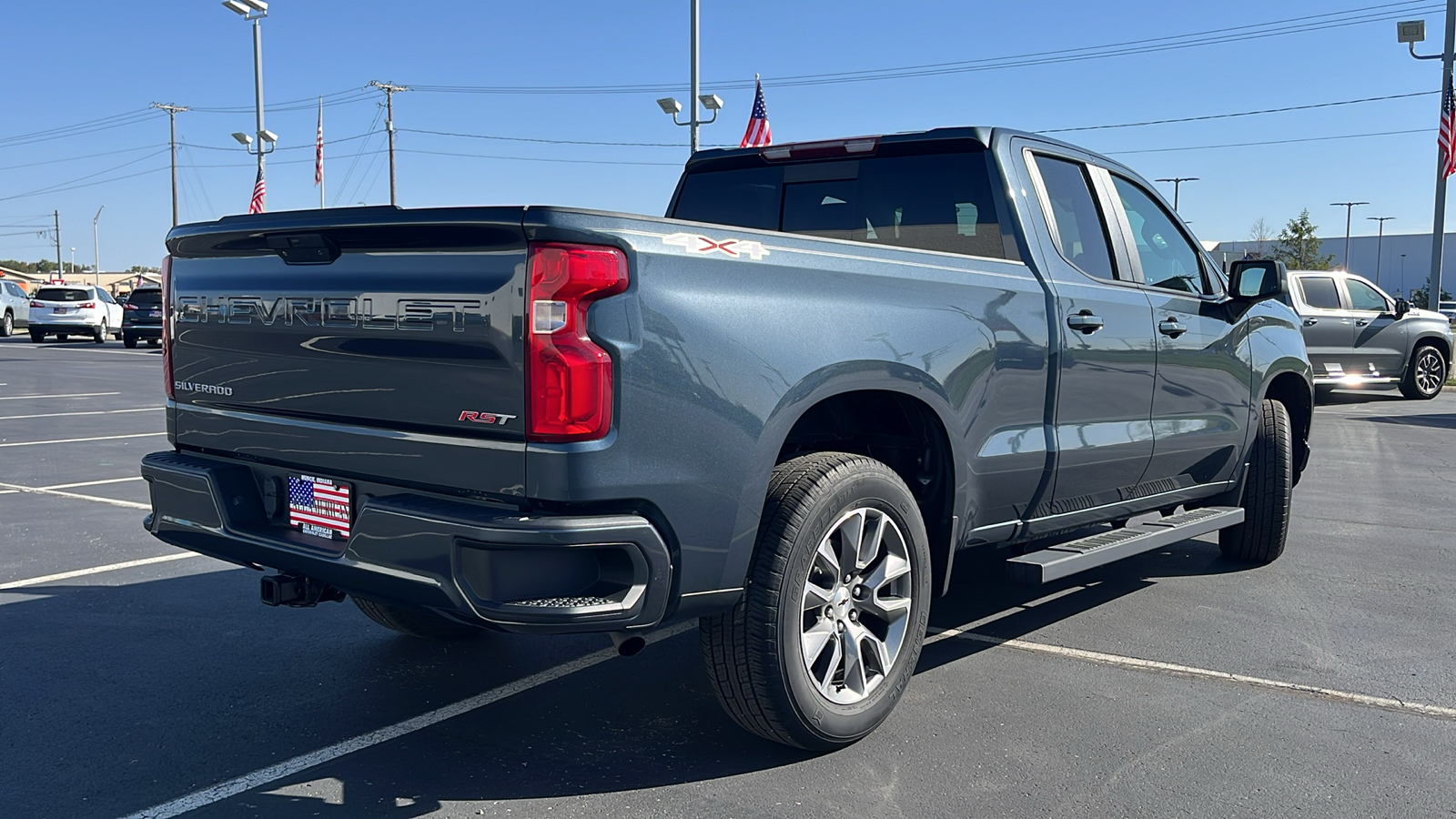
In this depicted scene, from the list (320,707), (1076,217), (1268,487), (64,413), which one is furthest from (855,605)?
(64,413)

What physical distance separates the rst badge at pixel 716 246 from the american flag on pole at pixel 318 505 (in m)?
1.19

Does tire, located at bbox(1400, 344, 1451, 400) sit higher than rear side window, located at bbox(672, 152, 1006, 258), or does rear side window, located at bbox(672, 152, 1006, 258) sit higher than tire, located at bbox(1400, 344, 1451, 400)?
rear side window, located at bbox(672, 152, 1006, 258)

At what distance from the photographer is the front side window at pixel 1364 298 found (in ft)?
55.1

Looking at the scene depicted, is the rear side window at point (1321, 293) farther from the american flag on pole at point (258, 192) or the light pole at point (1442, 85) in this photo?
the american flag on pole at point (258, 192)

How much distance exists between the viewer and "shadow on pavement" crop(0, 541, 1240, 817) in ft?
11.2

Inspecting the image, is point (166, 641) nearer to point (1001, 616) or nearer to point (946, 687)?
point (946, 687)

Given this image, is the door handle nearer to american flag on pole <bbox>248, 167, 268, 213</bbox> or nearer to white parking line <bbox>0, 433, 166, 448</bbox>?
white parking line <bbox>0, 433, 166, 448</bbox>

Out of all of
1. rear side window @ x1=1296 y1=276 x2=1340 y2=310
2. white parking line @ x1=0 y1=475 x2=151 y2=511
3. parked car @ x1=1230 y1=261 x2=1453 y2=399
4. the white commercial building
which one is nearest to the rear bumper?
white parking line @ x1=0 y1=475 x2=151 y2=511

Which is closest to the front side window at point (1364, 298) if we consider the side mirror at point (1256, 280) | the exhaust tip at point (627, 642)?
the side mirror at point (1256, 280)

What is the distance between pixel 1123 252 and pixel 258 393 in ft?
11.6

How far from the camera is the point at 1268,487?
620cm

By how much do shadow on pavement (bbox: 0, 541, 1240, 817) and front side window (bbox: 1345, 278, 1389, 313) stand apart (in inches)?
530

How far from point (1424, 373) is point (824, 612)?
17.3m

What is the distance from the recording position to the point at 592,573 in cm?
305
